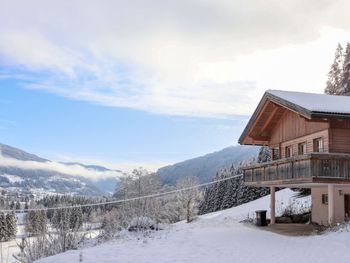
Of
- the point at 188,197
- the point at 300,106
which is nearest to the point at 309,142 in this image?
the point at 300,106

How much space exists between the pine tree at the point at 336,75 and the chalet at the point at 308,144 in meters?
23.0

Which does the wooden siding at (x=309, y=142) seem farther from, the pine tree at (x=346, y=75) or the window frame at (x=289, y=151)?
the pine tree at (x=346, y=75)

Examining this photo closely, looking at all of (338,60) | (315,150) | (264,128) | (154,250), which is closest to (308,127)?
(315,150)

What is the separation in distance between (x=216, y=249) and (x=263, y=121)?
11.9 meters

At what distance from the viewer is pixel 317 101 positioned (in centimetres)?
2338

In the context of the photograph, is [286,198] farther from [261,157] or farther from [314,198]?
[261,157]

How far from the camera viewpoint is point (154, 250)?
18.5 meters

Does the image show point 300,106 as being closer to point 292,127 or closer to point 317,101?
point 317,101

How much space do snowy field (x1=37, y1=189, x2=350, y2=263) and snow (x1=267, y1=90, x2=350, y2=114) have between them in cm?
532

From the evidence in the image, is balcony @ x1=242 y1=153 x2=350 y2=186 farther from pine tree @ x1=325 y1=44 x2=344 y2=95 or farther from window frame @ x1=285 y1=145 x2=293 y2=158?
pine tree @ x1=325 y1=44 x2=344 y2=95

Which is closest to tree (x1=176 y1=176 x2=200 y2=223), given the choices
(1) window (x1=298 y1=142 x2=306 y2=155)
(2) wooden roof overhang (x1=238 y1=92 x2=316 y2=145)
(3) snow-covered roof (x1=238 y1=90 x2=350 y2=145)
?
(2) wooden roof overhang (x1=238 y1=92 x2=316 y2=145)

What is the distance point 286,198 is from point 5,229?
60.3 meters

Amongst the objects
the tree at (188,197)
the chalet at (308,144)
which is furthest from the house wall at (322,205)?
the tree at (188,197)

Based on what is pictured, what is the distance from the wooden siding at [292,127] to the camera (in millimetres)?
23509
